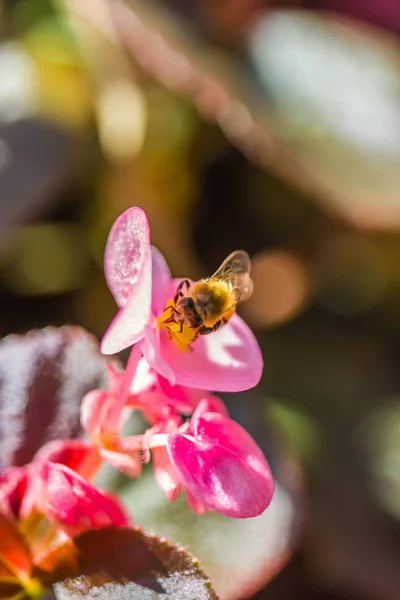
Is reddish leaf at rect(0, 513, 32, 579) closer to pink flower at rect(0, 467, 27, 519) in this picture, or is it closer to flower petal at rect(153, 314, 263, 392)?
pink flower at rect(0, 467, 27, 519)

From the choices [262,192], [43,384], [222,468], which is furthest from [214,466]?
[262,192]

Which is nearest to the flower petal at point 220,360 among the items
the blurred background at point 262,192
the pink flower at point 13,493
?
the pink flower at point 13,493

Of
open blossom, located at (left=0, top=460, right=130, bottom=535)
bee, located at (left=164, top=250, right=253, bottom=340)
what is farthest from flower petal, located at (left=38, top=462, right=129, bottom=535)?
bee, located at (left=164, top=250, right=253, bottom=340)

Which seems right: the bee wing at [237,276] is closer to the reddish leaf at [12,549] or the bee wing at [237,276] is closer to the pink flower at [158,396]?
the pink flower at [158,396]

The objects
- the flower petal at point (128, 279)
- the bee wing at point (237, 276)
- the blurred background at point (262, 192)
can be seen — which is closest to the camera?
the flower petal at point (128, 279)

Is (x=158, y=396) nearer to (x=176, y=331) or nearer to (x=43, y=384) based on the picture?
(x=176, y=331)

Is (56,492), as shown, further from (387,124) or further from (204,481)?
(387,124)
